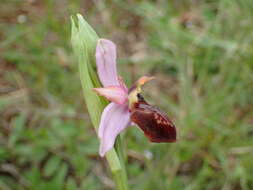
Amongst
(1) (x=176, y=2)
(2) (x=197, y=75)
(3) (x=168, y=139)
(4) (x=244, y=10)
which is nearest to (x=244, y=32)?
(4) (x=244, y=10)

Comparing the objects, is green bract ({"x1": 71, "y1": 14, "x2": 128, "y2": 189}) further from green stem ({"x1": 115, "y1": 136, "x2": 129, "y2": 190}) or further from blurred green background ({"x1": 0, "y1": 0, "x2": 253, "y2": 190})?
blurred green background ({"x1": 0, "y1": 0, "x2": 253, "y2": 190})

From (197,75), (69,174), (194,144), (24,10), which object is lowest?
(69,174)

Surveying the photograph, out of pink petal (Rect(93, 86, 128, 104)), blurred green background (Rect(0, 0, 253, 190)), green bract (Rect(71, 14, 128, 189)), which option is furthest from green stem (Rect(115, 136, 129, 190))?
blurred green background (Rect(0, 0, 253, 190))

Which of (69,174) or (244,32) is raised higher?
(244,32)

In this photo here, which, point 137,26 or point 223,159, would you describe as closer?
point 223,159

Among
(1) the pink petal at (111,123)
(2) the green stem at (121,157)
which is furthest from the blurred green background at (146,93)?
(1) the pink petal at (111,123)

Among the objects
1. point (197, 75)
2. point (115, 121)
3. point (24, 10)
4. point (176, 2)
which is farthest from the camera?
point (176, 2)

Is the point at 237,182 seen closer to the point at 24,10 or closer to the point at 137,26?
the point at 137,26

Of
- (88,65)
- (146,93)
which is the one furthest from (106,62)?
(146,93)

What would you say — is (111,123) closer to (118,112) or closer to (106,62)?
(118,112)
